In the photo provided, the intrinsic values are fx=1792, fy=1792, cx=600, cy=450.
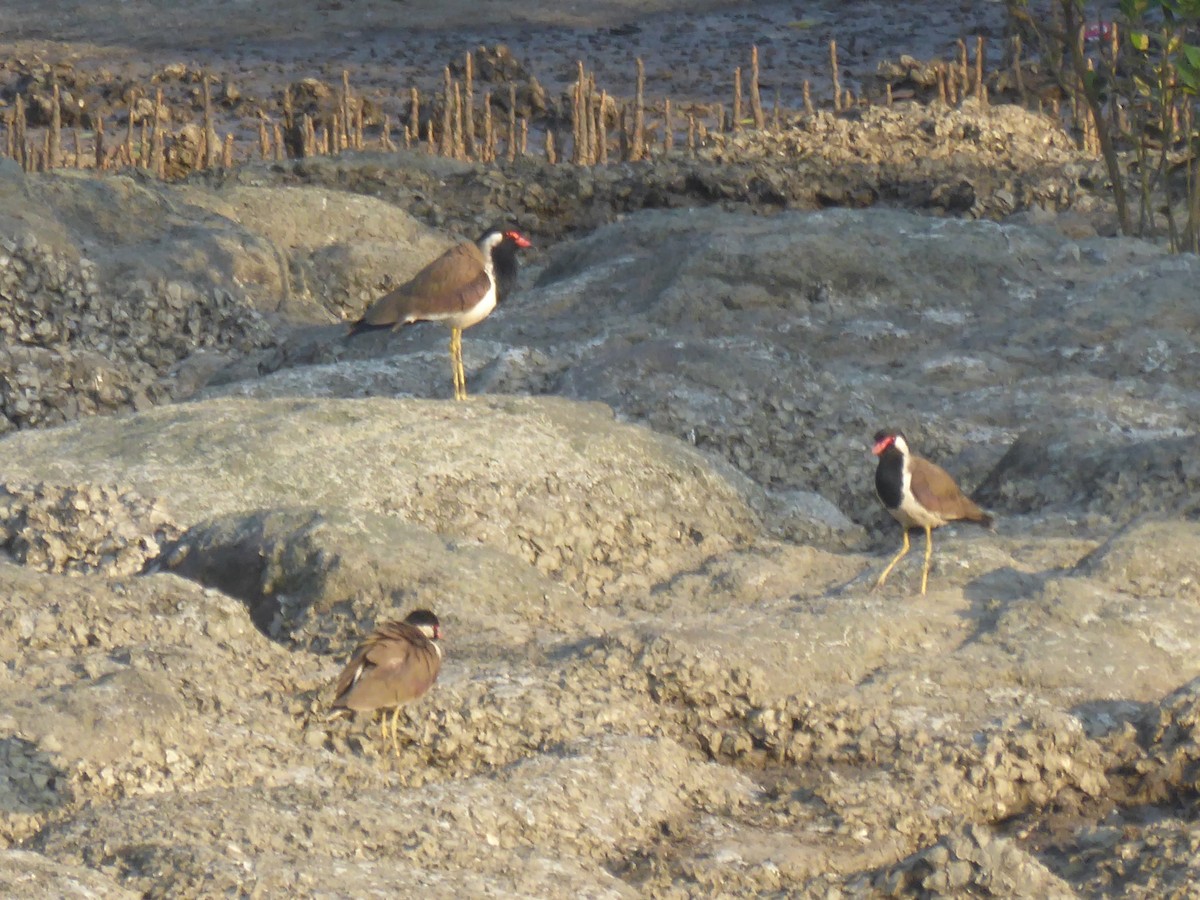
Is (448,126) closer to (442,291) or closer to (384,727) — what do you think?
(442,291)

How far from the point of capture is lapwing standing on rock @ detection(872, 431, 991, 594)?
7445mm

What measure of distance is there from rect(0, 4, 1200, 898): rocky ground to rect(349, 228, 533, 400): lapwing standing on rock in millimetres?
456

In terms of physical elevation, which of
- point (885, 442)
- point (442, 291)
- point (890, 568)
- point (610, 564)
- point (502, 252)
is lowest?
point (610, 564)

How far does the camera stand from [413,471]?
26.8 feet

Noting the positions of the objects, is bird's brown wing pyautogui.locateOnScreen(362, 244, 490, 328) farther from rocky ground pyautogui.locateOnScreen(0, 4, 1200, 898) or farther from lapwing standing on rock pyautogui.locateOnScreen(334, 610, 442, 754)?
lapwing standing on rock pyautogui.locateOnScreen(334, 610, 442, 754)

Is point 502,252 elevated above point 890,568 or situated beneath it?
elevated above

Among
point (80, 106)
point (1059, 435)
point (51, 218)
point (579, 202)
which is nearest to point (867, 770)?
point (1059, 435)

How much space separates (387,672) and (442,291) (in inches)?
144

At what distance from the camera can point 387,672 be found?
18.0 ft

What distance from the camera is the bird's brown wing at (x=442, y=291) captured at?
8852mm

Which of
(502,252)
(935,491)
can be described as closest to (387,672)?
(935,491)

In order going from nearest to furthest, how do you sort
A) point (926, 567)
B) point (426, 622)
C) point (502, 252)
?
point (426, 622), point (926, 567), point (502, 252)

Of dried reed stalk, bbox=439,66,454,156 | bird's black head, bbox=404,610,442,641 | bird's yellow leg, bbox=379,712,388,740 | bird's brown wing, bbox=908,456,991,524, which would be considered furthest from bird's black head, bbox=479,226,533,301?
dried reed stalk, bbox=439,66,454,156

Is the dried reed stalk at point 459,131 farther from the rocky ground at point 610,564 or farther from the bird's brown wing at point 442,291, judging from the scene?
the bird's brown wing at point 442,291
